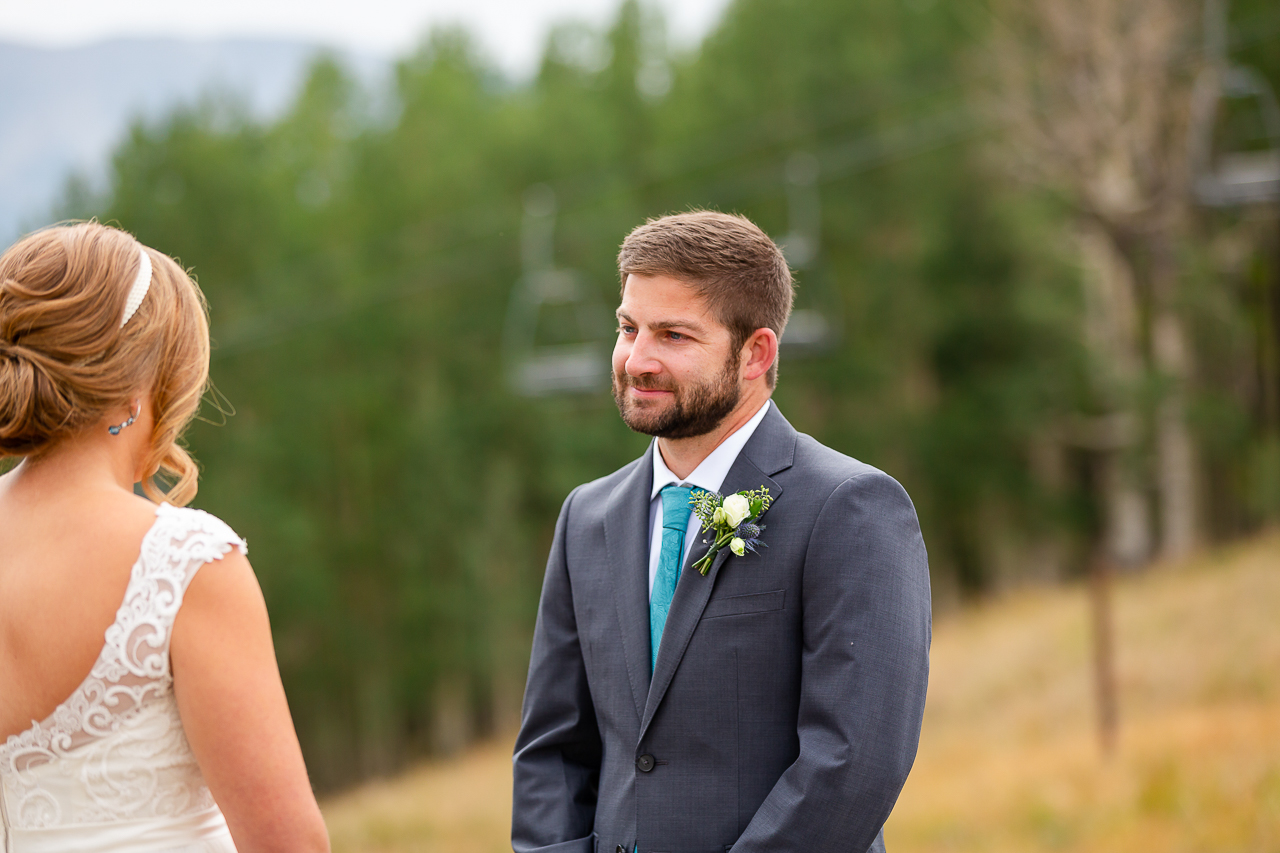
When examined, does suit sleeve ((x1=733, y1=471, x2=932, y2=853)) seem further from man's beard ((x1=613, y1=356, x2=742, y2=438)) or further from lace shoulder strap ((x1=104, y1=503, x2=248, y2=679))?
lace shoulder strap ((x1=104, y1=503, x2=248, y2=679))

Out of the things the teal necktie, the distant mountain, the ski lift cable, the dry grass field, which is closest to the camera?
the teal necktie

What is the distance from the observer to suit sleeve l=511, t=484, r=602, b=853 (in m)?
2.15

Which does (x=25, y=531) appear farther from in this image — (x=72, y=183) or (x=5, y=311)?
(x=72, y=183)

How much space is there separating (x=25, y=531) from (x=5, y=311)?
1.04 feet

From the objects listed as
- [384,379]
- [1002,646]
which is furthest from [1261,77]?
[384,379]

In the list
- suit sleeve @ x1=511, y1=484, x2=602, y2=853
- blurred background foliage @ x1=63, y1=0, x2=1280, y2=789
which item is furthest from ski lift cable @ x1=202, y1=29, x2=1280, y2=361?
suit sleeve @ x1=511, y1=484, x2=602, y2=853

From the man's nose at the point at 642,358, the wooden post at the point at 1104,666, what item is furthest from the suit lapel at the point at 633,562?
the wooden post at the point at 1104,666

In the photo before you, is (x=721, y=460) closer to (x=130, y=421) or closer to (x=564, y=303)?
(x=130, y=421)

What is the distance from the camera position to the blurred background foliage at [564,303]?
2011 cm

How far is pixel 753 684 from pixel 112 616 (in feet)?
3.31

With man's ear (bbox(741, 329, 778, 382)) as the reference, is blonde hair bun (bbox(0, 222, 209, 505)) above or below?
above

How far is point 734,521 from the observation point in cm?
198

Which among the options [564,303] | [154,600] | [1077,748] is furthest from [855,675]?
[564,303]

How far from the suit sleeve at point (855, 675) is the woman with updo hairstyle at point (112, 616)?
2.44 ft
